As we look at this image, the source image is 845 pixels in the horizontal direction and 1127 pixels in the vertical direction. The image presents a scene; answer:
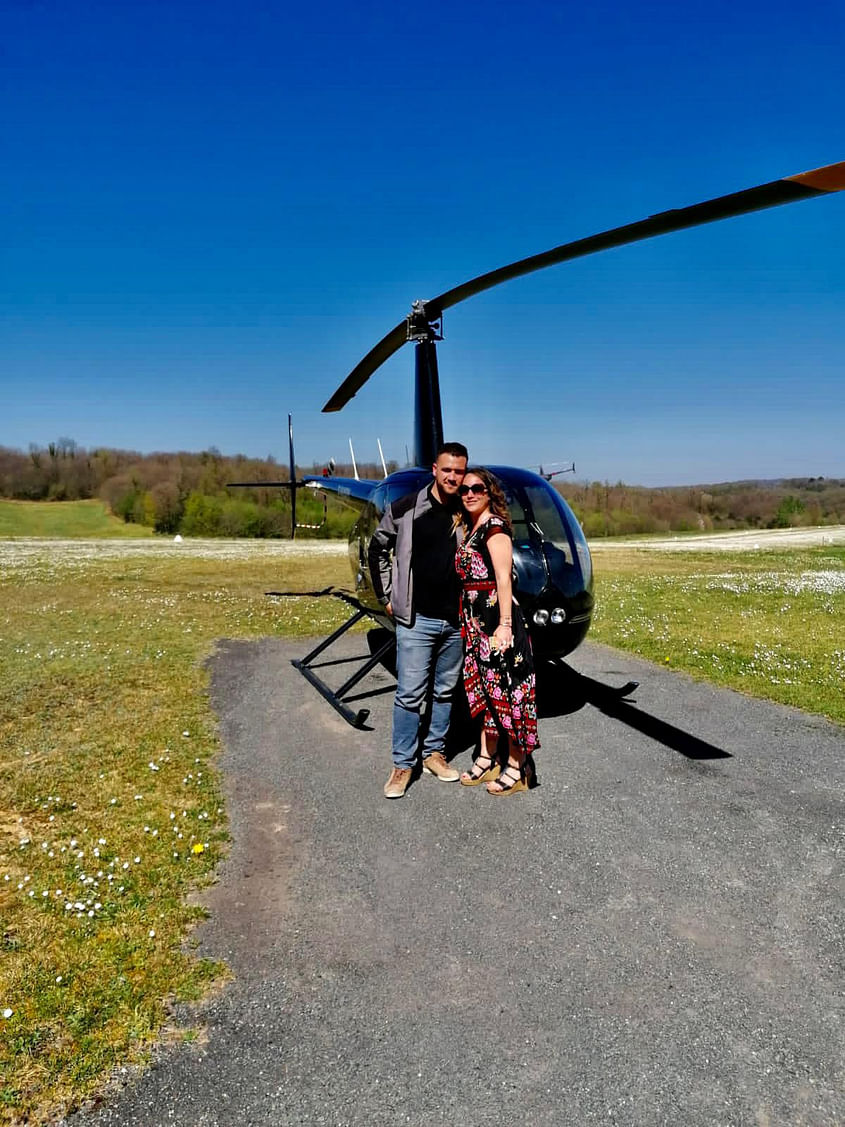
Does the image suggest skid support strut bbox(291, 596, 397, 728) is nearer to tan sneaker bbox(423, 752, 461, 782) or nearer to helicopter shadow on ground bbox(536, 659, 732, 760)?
tan sneaker bbox(423, 752, 461, 782)

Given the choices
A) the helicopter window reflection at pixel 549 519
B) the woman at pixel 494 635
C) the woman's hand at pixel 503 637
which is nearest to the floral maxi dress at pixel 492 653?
the woman at pixel 494 635

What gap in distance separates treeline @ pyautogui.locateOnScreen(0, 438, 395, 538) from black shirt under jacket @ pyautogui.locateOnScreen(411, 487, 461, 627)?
1865 inches

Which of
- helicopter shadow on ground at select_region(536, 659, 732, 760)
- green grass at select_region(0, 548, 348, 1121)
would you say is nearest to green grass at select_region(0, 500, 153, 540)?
green grass at select_region(0, 548, 348, 1121)

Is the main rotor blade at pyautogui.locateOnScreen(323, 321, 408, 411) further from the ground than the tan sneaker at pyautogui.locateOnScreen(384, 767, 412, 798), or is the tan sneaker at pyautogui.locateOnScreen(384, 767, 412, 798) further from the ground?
the main rotor blade at pyautogui.locateOnScreen(323, 321, 408, 411)

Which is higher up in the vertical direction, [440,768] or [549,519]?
[549,519]

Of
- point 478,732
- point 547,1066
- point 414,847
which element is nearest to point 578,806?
point 414,847

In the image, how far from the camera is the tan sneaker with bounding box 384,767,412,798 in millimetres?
4848

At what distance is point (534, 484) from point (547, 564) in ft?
3.20

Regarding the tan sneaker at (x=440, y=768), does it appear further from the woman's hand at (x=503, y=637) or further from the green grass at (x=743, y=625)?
the green grass at (x=743, y=625)

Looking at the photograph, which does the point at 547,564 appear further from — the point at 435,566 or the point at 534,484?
the point at 435,566

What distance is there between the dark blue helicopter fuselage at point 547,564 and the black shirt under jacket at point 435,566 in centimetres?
92

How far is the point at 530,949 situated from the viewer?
319cm

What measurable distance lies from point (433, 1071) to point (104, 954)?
5.46ft

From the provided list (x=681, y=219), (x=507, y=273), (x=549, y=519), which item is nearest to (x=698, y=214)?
(x=681, y=219)
